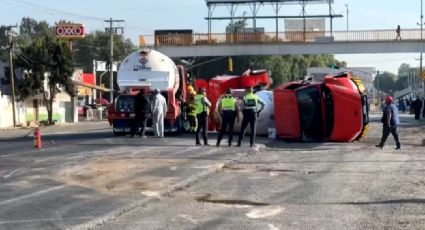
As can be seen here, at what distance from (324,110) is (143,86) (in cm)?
737

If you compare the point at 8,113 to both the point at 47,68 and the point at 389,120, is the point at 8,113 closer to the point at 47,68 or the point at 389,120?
the point at 47,68

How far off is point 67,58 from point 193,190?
5212 cm

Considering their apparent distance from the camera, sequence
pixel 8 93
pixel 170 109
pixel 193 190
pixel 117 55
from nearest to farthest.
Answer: pixel 193 190, pixel 170 109, pixel 8 93, pixel 117 55

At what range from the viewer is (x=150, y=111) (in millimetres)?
25609

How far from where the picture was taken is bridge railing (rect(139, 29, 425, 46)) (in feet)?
175

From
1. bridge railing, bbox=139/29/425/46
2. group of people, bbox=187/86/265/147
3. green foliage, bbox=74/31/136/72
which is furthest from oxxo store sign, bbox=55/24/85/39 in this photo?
group of people, bbox=187/86/265/147

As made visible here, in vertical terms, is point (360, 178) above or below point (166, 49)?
below

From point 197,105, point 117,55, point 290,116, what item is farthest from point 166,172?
point 117,55

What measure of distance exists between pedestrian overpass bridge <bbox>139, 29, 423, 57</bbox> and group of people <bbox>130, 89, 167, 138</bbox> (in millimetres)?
27158

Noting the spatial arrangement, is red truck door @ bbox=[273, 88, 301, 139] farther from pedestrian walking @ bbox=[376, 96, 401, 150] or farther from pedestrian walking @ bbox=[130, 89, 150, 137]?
pedestrian walking @ bbox=[130, 89, 150, 137]

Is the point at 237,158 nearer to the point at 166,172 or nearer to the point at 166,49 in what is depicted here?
the point at 166,172

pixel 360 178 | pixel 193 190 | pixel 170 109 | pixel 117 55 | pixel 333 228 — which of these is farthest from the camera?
pixel 117 55

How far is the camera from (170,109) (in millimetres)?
28234

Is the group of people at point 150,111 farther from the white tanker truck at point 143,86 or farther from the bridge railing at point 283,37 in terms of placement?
the bridge railing at point 283,37
